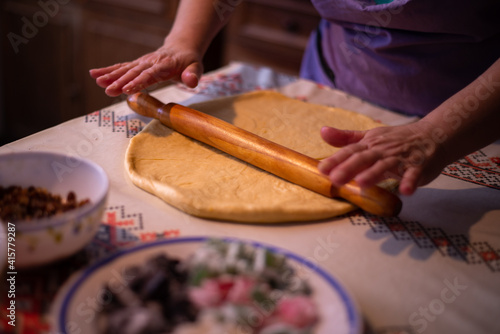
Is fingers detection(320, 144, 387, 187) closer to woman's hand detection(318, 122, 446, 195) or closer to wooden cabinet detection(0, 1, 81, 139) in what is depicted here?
woman's hand detection(318, 122, 446, 195)

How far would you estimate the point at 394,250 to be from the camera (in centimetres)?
74

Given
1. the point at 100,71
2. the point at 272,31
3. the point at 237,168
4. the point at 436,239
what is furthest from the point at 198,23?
the point at 272,31

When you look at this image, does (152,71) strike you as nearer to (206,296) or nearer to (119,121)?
(119,121)

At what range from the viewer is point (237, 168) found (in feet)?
3.03

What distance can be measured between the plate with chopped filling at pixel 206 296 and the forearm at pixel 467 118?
44 centimetres

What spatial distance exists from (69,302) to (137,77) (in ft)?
2.19

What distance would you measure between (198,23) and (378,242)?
2.81 feet

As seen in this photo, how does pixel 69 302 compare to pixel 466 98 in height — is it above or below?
below

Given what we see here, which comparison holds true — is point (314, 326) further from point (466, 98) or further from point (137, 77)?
point (137, 77)

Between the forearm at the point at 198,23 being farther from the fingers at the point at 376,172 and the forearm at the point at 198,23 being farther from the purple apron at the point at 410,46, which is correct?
the fingers at the point at 376,172

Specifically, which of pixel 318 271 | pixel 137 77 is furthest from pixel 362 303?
pixel 137 77

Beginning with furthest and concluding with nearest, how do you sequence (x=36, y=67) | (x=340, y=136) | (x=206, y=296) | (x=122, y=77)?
(x=36, y=67) → (x=122, y=77) → (x=340, y=136) → (x=206, y=296)

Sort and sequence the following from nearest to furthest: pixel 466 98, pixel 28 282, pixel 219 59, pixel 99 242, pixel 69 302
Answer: pixel 69 302, pixel 28 282, pixel 99 242, pixel 466 98, pixel 219 59

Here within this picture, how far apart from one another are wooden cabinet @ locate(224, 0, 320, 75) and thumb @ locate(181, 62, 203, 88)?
1192mm
